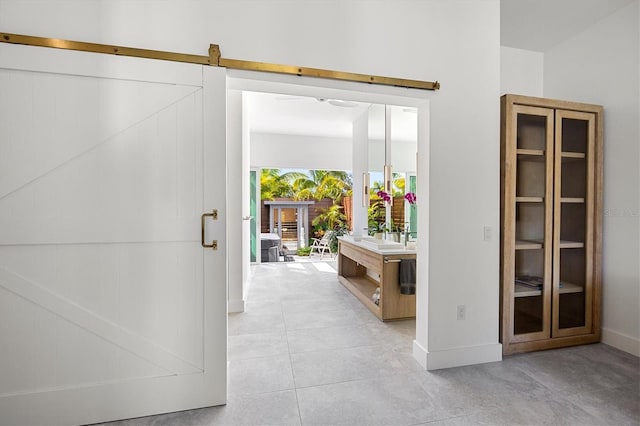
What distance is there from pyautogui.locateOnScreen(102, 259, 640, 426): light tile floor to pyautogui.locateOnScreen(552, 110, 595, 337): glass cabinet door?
0.31 metres

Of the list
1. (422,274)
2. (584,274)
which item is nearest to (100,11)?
(422,274)

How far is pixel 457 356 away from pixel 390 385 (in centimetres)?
64

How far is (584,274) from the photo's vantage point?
2.59 meters

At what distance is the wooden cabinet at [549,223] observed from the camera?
234 centimetres

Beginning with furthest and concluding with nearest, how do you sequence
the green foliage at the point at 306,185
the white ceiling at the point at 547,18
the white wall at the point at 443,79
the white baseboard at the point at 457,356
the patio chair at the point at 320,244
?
the green foliage at the point at 306,185 < the patio chair at the point at 320,244 < the white ceiling at the point at 547,18 < the white baseboard at the point at 457,356 < the white wall at the point at 443,79

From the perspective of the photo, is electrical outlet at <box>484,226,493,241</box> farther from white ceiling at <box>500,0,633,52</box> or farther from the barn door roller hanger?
white ceiling at <box>500,0,633,52</box>

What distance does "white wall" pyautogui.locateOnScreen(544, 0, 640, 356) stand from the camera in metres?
2.42

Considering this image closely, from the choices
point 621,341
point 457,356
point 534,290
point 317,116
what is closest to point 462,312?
point 457,356

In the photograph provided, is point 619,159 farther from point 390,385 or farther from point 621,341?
point 390,385

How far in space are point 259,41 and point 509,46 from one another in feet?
9.20

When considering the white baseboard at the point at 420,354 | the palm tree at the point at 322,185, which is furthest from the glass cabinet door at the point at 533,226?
the palm tree at the point at 322,185

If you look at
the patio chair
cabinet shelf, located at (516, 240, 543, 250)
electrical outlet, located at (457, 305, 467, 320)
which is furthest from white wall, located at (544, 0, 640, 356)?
the patio chair

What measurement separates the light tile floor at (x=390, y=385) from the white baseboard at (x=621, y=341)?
0.07 metres

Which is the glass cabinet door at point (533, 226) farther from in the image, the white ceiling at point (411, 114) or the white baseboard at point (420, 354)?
the white ceiling at point (411, 114)
